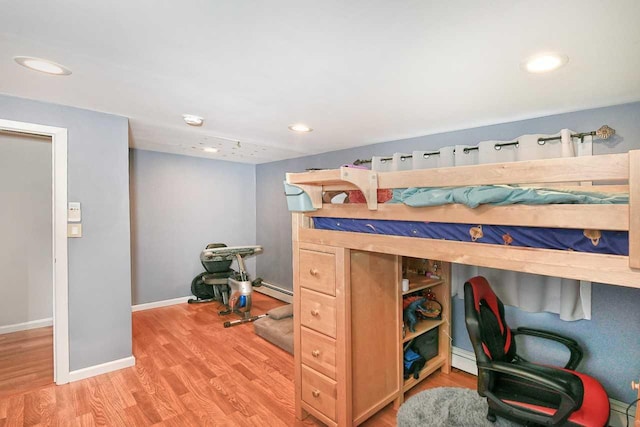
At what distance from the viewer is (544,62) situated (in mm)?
1514

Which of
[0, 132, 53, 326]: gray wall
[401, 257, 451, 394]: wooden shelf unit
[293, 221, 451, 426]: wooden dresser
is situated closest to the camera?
[293, 221, 451, 426]: wooden dresser

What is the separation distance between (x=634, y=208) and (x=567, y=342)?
158 centimetres

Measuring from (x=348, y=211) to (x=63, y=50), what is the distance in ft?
5.56

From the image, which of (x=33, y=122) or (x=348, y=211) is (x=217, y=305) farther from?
(x=348, y=211)

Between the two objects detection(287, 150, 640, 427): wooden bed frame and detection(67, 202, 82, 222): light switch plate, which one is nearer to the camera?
detection(287, 150, 640, 427): wooden bed frame

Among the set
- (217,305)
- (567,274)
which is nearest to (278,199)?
(217,305)

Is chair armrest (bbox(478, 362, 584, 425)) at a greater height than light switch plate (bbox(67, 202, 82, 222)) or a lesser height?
lesser

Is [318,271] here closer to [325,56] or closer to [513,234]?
[513,234]

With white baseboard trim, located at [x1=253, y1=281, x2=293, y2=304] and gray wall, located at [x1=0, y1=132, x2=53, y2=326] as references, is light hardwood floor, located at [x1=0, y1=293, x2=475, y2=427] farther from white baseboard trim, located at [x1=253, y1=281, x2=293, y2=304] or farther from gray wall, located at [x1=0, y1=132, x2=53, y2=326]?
gray wall, located at [x1=0, y1=132, x2=53, y2=326]

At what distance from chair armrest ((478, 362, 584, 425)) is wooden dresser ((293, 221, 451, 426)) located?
0.68 meters

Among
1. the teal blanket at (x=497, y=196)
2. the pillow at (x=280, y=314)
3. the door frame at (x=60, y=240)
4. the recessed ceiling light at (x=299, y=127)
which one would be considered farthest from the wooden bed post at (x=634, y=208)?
the door frame at (x=60, y=240)

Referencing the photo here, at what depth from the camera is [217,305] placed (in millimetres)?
4414

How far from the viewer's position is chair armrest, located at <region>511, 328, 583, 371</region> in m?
1.97

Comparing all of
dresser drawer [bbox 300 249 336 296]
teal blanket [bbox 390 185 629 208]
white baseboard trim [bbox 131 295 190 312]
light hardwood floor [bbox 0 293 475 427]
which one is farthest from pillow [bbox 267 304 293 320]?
teal blanket [bbox 390 185 629 208]
